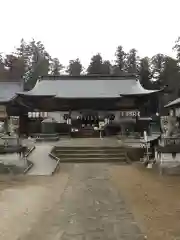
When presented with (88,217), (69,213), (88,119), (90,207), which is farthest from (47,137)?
(88,217)

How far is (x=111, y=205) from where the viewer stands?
8375mm

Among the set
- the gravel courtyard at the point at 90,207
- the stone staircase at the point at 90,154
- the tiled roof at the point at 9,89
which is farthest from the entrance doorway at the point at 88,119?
the gravel courtyard at the point at 90,207

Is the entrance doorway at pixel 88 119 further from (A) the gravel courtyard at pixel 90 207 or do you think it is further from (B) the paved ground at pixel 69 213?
(B) the paved ground at pixel 69 213

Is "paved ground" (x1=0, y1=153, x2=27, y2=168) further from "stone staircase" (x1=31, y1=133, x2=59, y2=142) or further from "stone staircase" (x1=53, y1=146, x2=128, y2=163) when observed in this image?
"stone staircase" (x1=31, y1=133, x2=59, y2=142)

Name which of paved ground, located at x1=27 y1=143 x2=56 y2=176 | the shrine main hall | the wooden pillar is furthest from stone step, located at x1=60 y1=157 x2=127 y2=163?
the wooden pillar

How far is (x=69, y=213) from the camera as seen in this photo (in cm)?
760

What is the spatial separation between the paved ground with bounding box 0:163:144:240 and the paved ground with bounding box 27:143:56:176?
2302 mm

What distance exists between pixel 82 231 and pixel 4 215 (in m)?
2.19

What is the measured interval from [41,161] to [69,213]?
29.1 feet

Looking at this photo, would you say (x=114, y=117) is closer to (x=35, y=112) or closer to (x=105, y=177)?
(x=35, y=112)

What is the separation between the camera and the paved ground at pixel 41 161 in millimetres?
14383

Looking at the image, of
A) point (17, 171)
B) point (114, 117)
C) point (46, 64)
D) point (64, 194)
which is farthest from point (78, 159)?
point (46, 64)

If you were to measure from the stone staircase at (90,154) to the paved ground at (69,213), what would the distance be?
4.98 m

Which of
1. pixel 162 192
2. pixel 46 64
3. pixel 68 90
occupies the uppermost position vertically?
pixel 46 64
